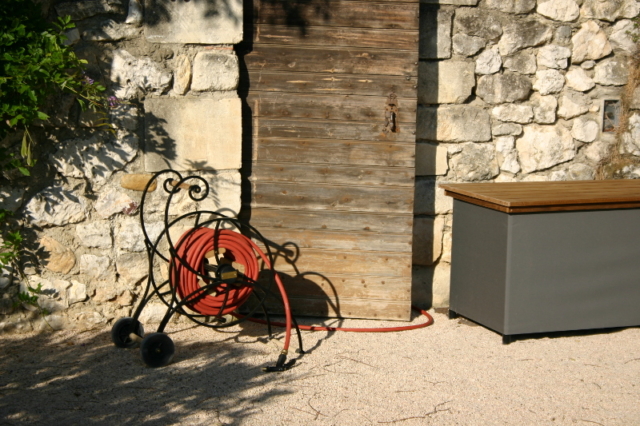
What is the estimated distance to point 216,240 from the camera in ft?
13.3

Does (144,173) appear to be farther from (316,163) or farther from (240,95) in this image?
(316,163)

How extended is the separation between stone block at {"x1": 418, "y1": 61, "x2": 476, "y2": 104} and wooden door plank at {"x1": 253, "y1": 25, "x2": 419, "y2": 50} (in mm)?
264

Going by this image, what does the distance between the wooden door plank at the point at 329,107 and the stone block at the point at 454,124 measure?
0.23 m

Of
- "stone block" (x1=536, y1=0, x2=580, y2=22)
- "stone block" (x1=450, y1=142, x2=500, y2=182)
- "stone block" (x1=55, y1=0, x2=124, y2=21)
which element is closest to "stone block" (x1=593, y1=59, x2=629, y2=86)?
"stone block" (x1=536, y1=0, x2=580, y2=22)

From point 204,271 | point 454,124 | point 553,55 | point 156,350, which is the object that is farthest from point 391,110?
point 156,350

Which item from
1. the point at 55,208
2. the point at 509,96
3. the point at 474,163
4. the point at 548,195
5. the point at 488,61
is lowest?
the point at 55,208

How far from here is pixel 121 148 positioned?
169 inches

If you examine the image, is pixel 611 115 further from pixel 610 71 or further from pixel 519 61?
pixel 519 61

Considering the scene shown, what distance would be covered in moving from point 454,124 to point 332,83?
2.99 feet

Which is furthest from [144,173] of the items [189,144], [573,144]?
[573,144]

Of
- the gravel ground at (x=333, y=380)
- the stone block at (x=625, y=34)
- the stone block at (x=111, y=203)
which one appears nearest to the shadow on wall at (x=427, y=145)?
the gravel ground at (x=333, y=380)

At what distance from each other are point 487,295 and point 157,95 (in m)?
2.39

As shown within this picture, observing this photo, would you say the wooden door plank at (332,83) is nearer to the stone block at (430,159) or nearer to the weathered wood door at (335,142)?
the weathered wood door at (335,142)

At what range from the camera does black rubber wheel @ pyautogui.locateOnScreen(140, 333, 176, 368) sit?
3791 millimetres
